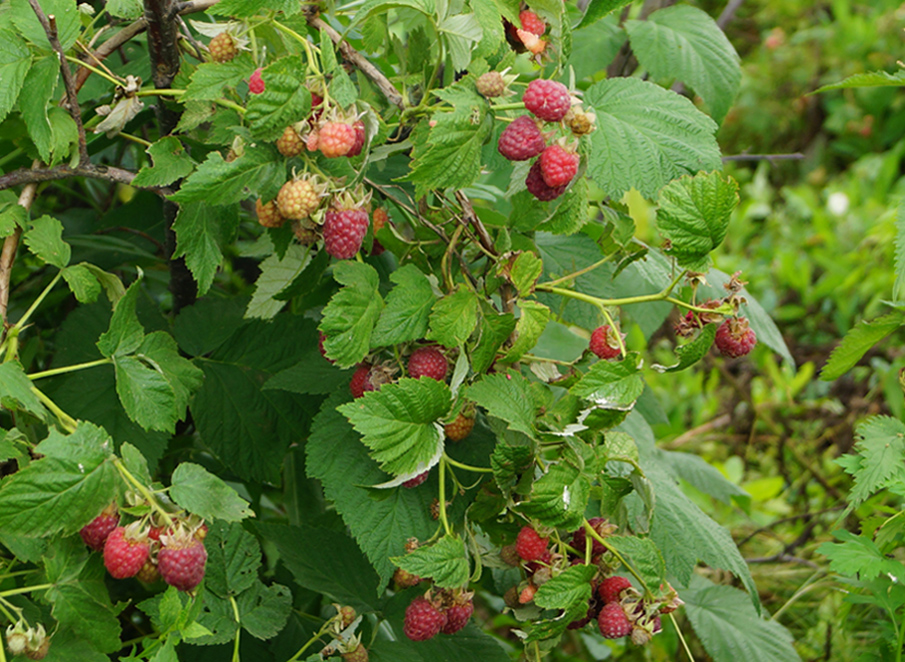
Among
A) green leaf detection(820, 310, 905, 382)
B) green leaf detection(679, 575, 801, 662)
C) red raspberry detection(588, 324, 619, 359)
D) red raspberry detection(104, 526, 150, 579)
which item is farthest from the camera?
green leaf detection(679, 575, 801, 662)

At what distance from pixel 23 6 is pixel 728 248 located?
8.71 feet

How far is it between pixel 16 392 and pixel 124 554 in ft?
0.50

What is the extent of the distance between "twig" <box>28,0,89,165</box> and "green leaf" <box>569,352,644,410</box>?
50cm

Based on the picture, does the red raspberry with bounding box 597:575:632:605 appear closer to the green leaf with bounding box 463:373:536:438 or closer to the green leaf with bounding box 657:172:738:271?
the green leaf with bounding box 463:373:536:438

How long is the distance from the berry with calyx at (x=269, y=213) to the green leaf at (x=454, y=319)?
0.16 m

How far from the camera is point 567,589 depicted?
0.62 m

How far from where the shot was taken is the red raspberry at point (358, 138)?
0.61 meters

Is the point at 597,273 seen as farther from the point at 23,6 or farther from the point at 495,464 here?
the point at 23,6

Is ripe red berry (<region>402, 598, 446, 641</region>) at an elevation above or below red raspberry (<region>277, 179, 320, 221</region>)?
below

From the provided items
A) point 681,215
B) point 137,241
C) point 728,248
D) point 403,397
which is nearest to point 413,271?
point 403,397

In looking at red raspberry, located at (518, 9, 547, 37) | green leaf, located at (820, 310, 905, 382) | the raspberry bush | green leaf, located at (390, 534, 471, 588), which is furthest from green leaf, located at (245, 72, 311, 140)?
green leaf, located at (820, 310, 905, 382)

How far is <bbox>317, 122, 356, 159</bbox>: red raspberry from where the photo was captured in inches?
23.3

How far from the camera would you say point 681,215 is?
25.6 inches

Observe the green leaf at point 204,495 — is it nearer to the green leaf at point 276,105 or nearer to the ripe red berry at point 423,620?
the ripe red berry at point 423,620
